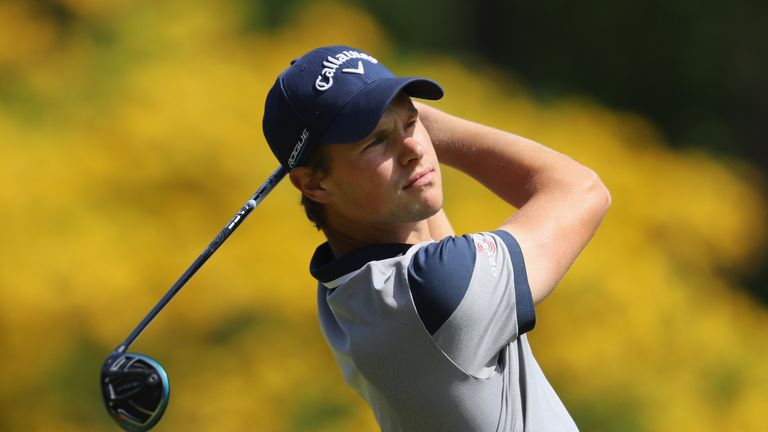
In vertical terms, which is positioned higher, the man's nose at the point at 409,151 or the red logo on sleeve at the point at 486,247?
the man's nose at the point at 409,151

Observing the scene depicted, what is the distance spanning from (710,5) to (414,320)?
5.12 m

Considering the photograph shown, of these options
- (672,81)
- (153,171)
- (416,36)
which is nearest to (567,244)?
(153,171)

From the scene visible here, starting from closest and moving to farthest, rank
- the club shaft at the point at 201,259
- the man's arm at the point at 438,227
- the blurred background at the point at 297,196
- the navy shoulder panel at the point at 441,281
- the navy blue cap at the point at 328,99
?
the navy shoulder panel at the point at 441,281 < the navy blue cap at the point at 328,99 < the club shaft at the point at 201,259 < the man's arm at the point at 438,227 < the blurred background at the point at 297,196

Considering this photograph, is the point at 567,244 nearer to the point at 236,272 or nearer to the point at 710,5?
the point at 236,272

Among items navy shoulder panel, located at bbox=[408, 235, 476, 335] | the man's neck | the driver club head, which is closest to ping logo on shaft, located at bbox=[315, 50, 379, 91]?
the man's neck

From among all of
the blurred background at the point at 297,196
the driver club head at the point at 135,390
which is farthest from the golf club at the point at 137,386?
the blurred background at the point at 297,196

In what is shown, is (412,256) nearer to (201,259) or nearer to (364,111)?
(364,111)

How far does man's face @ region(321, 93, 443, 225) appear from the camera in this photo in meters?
2.26

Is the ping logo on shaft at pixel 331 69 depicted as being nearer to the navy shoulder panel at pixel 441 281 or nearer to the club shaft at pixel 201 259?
the club shaft at pixel 201 259

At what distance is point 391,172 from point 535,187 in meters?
0.33

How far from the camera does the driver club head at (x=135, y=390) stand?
7.48 ft

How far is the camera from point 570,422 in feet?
7.75

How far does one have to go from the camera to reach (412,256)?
2.22m

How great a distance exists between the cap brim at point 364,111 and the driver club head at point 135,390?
0.55 m
